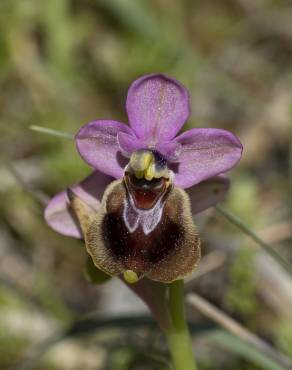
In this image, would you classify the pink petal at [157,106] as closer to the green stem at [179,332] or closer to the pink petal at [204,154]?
the pink petal at [204,154]

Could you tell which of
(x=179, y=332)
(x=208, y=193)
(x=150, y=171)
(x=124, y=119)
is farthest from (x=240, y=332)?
Answer: (x=124, y=119)

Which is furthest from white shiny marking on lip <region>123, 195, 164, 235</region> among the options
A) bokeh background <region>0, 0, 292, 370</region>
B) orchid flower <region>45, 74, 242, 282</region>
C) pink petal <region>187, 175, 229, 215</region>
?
bokeh background <region>0, 0, 292, 370</region>

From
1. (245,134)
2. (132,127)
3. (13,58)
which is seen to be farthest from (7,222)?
(132,127)

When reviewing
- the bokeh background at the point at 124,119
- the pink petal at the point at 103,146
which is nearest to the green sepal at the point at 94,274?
the pink petal at the point at 103,146

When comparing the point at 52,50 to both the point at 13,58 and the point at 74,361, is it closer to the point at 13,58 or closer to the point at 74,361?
the point at 13,58

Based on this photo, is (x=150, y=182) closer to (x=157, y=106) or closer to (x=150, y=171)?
(x=150, y=171)
